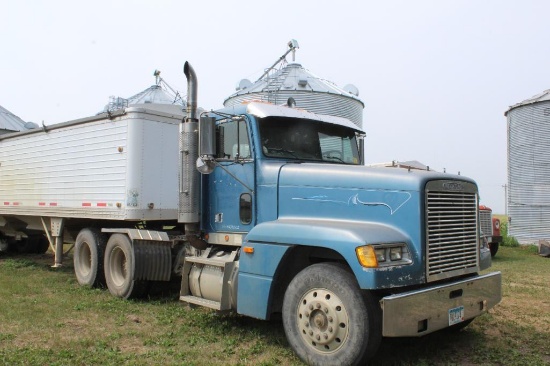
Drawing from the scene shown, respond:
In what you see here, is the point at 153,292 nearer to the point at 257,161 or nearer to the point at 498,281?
the point at 257,161

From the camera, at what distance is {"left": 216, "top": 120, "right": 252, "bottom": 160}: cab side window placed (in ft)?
20.4

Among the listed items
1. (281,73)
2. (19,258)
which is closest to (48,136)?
(19,258)

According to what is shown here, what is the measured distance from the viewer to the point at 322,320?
4.80m

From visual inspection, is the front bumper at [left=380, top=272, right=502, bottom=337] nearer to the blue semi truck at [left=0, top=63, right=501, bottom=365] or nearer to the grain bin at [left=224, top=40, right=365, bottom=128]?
the blue semi truck at [left=0, top=63, right=501, bottom=365]

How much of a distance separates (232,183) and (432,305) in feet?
9.66

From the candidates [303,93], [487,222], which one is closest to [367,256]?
[487,222]

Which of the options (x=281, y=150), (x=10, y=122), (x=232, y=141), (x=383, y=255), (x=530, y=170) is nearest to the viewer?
(x=383, y=255)

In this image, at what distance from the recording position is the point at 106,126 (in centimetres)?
862

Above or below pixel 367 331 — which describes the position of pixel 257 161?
above

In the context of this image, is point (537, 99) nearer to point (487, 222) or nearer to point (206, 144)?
point (487, 222)

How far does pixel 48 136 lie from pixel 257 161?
603 cm

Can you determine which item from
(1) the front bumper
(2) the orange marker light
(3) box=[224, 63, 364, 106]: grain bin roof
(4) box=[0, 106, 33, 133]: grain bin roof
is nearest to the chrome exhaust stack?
(2) the orange marker light

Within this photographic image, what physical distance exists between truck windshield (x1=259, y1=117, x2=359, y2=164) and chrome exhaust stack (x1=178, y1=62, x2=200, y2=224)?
115 cm

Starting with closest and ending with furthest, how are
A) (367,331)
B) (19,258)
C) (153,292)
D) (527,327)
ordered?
(367,331) < (527,327) < (153,292) < (19,258)
